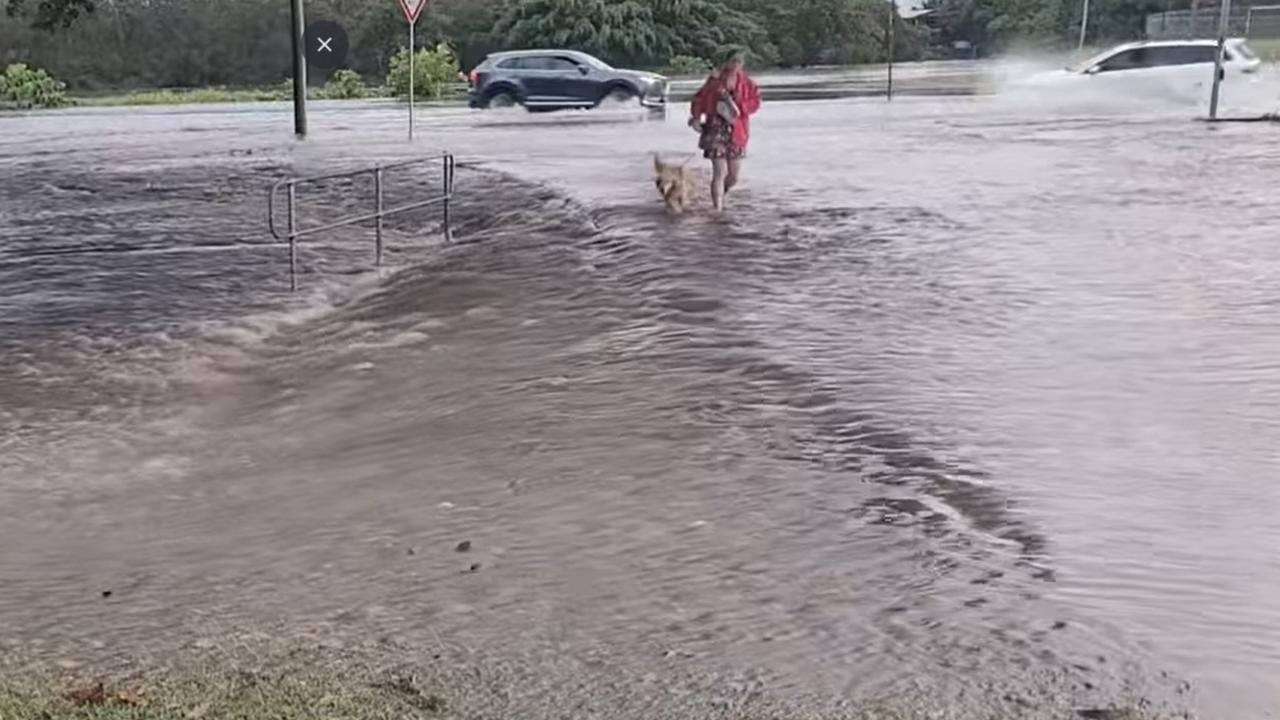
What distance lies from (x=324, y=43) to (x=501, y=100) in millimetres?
4541

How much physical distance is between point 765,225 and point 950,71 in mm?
43865

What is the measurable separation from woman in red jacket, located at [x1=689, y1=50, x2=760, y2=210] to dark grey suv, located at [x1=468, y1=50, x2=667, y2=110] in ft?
67.4

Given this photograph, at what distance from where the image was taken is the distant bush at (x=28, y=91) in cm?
4312

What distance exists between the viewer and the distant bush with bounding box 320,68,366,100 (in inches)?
1794

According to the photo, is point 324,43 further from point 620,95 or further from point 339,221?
point 339,221

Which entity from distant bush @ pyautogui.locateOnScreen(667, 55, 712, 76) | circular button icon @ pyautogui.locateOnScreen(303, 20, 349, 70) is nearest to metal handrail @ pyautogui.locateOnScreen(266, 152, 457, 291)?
circular button icon @ pyautogui.locateOnScreen(303, 20, 349, 70)

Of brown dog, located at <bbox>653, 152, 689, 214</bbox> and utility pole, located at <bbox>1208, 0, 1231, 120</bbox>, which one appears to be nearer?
brown dog, located at <bbox>653, 152, 689, 214</bbox>

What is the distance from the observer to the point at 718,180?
15.5 metres

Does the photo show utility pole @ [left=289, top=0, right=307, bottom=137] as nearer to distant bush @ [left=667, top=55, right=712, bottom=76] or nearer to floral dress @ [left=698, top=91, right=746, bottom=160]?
floral dress @ [left=698, top=91, right=746, bottom=160]

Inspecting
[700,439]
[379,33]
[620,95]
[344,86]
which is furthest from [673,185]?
[379,33]

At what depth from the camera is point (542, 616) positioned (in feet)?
16.8

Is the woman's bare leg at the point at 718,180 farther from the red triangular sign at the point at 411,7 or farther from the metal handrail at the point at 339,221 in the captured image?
the red triangular sign at the point at 411,7

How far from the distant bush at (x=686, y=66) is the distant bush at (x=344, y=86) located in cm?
995

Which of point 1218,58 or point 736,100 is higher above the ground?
point 1218,58
